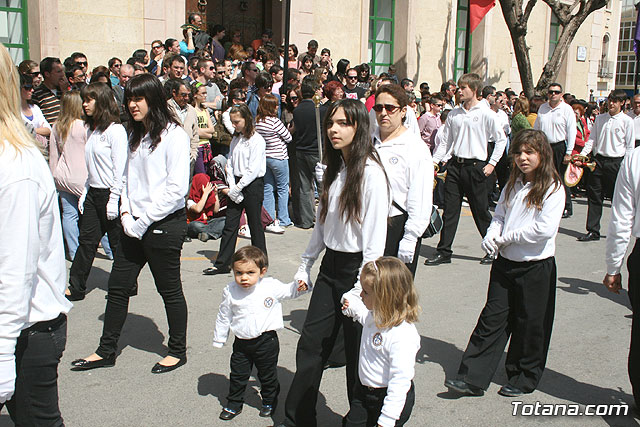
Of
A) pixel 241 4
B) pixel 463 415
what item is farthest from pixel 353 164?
pixel 241 4

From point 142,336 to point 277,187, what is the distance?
460 centimetres

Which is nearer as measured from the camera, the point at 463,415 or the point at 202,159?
the point at 463,415

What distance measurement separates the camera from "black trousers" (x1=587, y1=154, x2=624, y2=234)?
9695mm

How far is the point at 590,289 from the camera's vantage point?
23.4 ft

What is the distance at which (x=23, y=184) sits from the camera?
232cm

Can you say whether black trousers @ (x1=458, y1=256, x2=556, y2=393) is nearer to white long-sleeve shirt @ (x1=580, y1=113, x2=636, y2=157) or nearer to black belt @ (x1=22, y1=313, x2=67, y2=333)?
black belt @ (x1=22, y1=313, x2=67, y2=333)

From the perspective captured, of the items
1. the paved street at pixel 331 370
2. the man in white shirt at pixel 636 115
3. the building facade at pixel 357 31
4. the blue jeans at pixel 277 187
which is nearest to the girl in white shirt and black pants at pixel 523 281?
the paved street at pixel 331 370

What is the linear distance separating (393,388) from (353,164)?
124 centimetres

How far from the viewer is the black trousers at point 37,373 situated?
98.8 inches

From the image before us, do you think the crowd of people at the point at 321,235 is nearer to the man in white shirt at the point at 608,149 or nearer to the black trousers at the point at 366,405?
the black trousers at the point at 366,405

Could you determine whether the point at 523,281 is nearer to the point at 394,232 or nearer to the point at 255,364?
the point at 394,232

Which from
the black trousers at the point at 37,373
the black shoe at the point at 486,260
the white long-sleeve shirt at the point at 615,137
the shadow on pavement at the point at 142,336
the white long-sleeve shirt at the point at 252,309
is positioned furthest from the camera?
the white long-sleeve shirt at the point at 615,137

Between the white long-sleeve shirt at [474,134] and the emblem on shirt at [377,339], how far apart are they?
5.00 metres

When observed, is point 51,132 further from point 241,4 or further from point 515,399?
point 241,4
